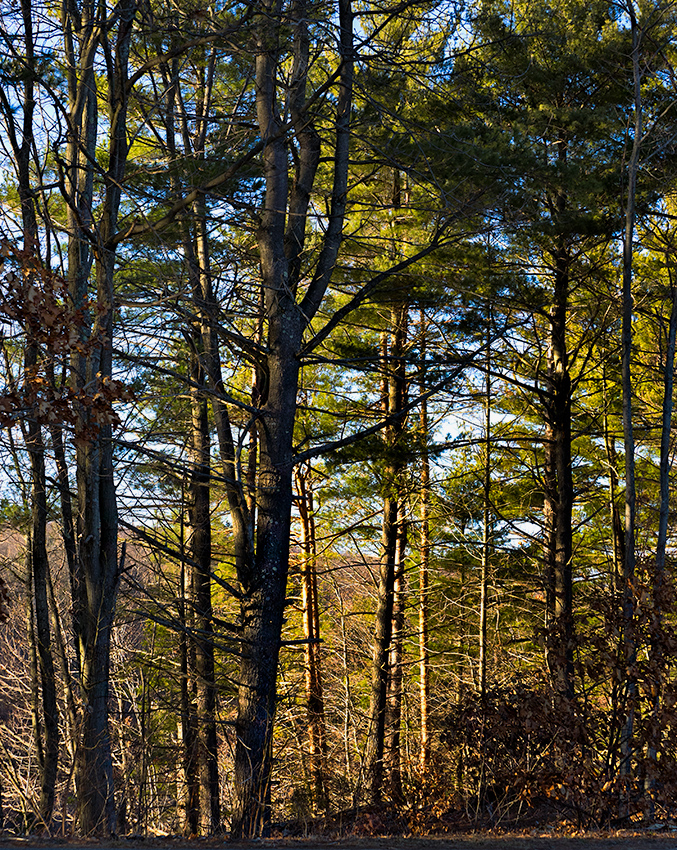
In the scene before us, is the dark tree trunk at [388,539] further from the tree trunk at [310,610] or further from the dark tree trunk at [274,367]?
the dark tree trunk at [274,367]

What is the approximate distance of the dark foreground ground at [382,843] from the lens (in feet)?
14.4

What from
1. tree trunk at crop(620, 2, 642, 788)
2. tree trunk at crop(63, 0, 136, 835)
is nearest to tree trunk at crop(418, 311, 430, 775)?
tree trunk at crop(620, 2, 642, 788)

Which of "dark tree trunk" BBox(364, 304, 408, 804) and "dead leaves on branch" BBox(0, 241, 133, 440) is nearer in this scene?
"dead leaves on branch" BBox(0, 241, 133, 440)

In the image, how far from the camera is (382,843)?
4.63 metres

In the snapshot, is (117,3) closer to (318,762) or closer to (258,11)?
(258,11)

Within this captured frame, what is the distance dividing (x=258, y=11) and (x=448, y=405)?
9009 mm

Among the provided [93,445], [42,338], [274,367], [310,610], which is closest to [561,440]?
[274,367]

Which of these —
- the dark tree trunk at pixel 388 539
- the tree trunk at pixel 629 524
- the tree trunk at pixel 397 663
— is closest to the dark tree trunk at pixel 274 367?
the tree trunk at pixel 629 524

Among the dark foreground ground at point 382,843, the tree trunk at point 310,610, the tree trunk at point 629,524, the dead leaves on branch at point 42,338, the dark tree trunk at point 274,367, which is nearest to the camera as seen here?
the dark foreground ground at point 382,843

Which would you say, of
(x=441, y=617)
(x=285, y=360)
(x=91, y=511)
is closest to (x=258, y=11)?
(x=285, y=360)

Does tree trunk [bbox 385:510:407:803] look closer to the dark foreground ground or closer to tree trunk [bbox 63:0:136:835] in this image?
tree trunk [bbox 63:0:136:835]

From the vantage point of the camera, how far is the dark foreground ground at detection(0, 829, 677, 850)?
14.4 ft

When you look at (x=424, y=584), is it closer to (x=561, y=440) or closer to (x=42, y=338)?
(x=561, y=440)

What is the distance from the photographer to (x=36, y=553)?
9352 millimetres
